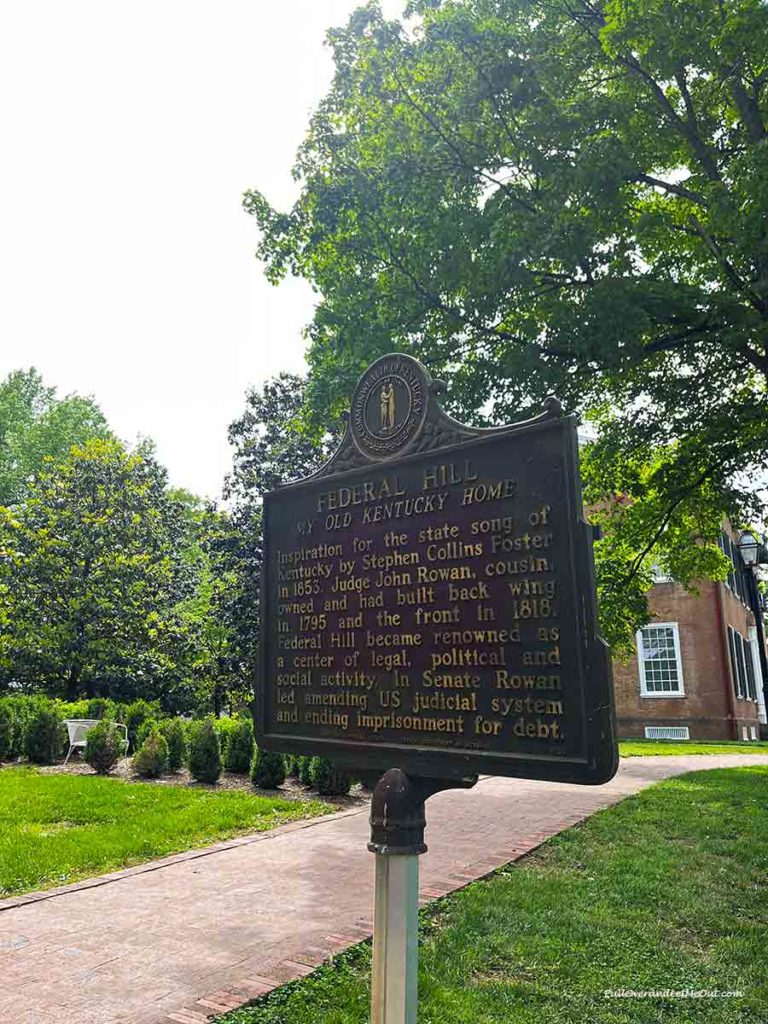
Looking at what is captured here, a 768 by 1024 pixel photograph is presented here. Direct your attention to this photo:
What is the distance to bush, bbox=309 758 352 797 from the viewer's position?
11438mm

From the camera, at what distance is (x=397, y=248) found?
941 centimetres

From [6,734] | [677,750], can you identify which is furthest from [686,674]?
[6,734]

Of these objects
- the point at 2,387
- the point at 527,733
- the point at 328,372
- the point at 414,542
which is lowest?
the point at 527,733

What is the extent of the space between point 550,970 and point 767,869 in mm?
3302

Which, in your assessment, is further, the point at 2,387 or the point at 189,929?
the point at 2,387

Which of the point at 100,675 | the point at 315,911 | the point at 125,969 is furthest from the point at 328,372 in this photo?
the point at 100,675

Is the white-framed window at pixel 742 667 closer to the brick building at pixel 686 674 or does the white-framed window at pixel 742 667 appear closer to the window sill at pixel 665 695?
the brick building at pixel 686 674

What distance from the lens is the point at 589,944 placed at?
5.10 m

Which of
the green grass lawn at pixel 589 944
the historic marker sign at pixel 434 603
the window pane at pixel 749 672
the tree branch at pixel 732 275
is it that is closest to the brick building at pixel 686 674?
the window pane at pixel 749 672

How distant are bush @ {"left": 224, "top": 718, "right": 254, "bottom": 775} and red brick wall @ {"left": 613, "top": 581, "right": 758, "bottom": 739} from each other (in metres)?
14.6

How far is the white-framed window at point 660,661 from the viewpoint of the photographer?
81.6 ft

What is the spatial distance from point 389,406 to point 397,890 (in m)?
2.33

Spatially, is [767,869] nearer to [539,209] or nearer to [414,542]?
[414,542]

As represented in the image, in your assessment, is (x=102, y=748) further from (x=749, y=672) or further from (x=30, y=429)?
(x=30, y=429)
